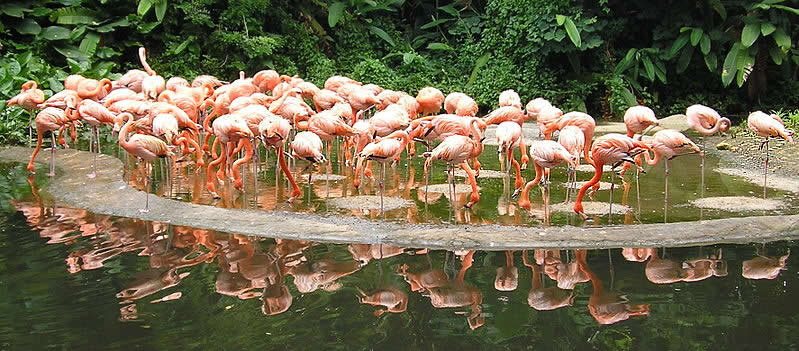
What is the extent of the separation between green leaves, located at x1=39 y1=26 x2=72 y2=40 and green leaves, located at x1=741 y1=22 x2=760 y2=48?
29.7 ft

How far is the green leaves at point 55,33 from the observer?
11797 millimetres

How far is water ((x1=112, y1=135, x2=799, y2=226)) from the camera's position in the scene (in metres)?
5.68

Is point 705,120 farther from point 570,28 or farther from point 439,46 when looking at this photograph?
point 439,46

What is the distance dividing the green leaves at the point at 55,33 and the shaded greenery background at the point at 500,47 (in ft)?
0.06

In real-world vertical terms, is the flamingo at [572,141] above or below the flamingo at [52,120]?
below

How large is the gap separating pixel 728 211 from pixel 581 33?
669cm

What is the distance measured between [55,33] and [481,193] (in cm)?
783

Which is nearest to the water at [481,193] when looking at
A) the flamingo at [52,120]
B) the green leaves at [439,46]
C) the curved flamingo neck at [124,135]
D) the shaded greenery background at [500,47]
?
the curved flamingo neck at [124,135]

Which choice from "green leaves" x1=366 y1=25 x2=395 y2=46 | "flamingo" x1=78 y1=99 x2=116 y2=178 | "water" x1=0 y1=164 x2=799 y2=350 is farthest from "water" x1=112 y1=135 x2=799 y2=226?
"green leaves" x1=366 y1=25 x2=395 y2=46

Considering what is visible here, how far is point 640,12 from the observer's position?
1278 cm

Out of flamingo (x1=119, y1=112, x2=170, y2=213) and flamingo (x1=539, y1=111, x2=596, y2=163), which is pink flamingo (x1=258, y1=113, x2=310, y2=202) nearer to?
flamingo (x1=119, y1=112, x2=170, y2=213)

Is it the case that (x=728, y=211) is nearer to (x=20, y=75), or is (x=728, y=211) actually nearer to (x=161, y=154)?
(x=161, y=154)

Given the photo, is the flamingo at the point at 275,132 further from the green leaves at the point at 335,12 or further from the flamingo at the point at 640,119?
the green leaves at the point at 335,12

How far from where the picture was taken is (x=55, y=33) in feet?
38.9
